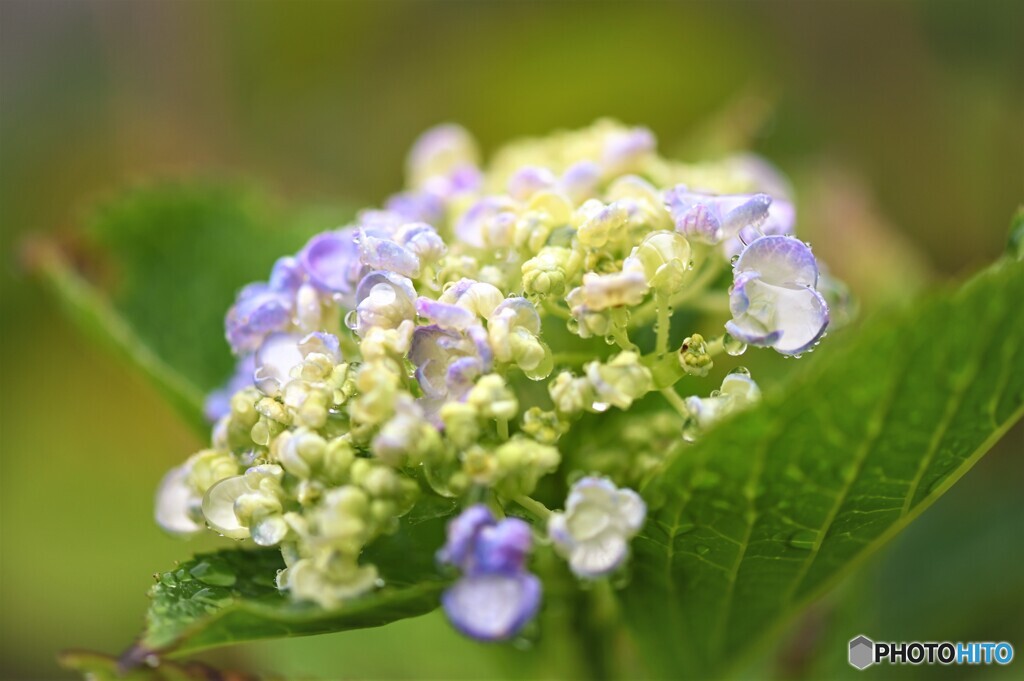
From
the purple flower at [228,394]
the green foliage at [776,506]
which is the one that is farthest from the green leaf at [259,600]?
the purple flower at [228,394]

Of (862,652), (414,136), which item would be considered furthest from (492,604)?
(414,136)

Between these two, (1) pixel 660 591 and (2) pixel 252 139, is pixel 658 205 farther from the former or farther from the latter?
(2) pixel 252 139

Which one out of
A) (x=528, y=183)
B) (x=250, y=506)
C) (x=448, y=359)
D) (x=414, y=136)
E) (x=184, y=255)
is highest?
(x=414, y=136)

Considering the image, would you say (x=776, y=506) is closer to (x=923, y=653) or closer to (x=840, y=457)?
(x=840, y=457)

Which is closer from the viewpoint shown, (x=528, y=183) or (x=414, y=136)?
(x=528, y=183)

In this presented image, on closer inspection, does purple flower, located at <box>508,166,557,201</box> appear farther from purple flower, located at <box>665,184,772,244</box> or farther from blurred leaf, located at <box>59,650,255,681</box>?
blurred leaf, located at <box>59,650,255,681</box>

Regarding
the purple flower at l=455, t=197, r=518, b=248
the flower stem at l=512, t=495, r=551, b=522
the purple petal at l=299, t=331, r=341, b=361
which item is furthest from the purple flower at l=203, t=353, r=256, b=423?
the flower stem at l=512, t=495, r=551, b=522
